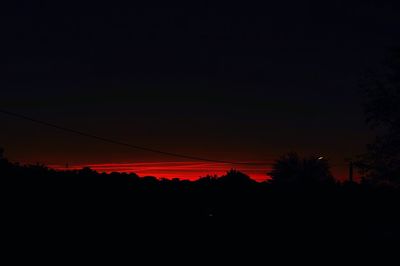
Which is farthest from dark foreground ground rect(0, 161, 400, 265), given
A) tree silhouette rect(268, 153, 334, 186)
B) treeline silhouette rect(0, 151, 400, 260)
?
tree silhouette rect(268, 153, 334, 186)

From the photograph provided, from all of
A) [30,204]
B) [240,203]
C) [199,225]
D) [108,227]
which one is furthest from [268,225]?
[30,204]

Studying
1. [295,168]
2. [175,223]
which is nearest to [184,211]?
A: [175,223]

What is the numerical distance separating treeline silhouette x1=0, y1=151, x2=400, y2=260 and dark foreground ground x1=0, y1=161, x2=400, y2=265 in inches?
1.6

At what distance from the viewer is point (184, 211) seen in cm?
2319

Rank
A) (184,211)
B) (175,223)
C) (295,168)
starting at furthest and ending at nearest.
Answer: (295,168)
(184,211)
(175,223)

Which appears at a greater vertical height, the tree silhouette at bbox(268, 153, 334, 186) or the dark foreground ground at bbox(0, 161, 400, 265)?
the tree silhouette at bbox(268, 153, 334, 186)

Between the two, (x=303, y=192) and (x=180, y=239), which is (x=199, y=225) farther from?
(x=303, y=192)

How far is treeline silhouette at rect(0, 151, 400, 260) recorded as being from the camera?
18.8 m

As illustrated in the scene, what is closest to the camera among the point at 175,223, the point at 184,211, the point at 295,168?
the point at 175,223

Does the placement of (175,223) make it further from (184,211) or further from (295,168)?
(295,168)

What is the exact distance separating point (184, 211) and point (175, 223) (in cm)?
123

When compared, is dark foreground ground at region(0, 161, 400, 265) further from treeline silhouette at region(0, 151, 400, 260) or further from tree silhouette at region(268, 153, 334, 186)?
tree silhouette at region(268, 153, 334, 186)

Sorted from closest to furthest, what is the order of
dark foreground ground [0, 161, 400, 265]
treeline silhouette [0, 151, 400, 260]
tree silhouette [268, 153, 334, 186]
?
dark foreground ground [0, 161, 400, 265]
treeline silhouette [0, 151, 400, 260]
tree silhouette [268, 153, 334, 186]

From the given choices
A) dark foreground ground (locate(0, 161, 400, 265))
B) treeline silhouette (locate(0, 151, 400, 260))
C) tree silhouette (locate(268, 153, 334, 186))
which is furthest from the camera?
tree silhouette (locate(268, 153, 334, 186))
